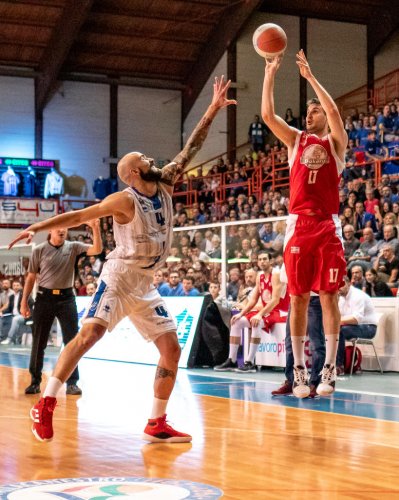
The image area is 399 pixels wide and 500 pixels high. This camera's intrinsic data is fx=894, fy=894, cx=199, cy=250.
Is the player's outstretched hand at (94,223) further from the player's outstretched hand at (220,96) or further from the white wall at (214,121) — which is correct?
the white wall at (214,121)

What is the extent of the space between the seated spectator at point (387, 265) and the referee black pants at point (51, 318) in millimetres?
6042

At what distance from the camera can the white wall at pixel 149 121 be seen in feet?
108

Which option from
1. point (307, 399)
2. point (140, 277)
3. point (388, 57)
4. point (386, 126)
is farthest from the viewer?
point (388, 57)

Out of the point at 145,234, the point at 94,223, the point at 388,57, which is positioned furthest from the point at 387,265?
the point at 388,57

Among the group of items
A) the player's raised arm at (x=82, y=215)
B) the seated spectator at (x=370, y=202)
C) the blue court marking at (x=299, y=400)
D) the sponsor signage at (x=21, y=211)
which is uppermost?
the sponsor signage at (x=21, y=211)

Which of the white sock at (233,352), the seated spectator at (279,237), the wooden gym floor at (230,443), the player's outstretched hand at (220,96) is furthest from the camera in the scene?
the white sock at (233,352)

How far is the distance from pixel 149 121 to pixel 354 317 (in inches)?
851

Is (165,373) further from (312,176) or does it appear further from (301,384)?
(312,176)

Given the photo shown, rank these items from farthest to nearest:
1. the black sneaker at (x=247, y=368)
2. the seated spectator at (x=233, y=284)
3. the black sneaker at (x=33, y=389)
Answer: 1. the seated spectator at (x=233, y=284)
2. the black sneaker at (x=247, y=368)
3. the black sneaker at (x=33, y=389)

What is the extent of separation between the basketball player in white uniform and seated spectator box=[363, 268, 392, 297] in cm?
790

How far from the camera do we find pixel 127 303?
20.6 ft

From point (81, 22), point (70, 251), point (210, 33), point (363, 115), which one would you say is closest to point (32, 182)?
point (81, 22)

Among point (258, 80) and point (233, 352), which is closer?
point (233, 352)

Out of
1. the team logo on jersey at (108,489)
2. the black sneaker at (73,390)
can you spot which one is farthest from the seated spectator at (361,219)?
the team logo on jersey at (108,489)
